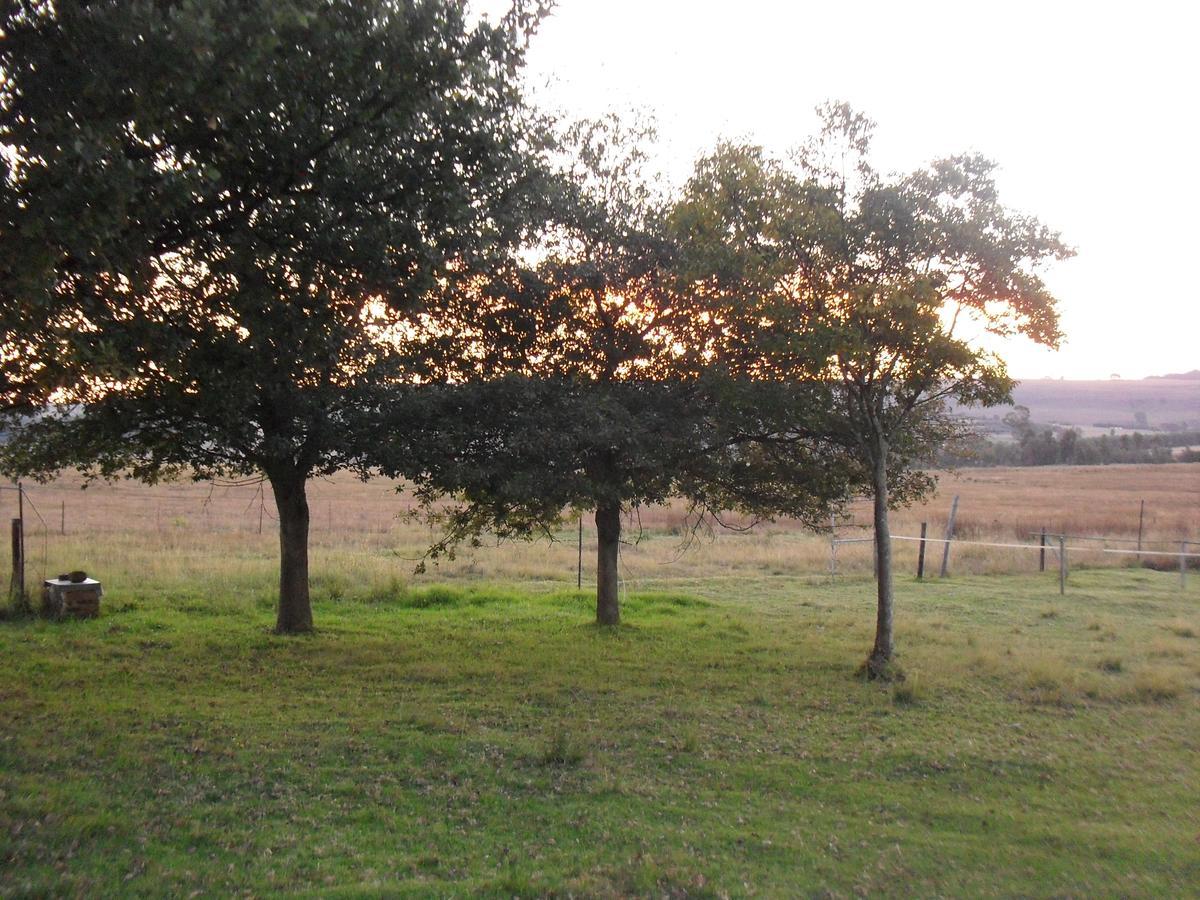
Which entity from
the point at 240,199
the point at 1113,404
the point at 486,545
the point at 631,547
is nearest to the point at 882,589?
the point at 240,199

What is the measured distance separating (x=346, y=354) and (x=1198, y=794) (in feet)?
31.5

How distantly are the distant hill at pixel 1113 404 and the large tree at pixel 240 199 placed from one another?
102844 mm

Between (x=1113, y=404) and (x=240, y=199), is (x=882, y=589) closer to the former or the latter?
(x=240, y=199)

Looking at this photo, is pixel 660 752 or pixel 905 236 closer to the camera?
pixel 660 752

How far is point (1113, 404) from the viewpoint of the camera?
140250mm

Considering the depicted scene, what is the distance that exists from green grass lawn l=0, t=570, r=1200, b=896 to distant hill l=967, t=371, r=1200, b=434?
9880 cm

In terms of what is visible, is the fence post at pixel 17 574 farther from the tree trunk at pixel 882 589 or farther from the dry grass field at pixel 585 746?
the tree trunk at pixel 882 589

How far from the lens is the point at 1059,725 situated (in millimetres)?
10688

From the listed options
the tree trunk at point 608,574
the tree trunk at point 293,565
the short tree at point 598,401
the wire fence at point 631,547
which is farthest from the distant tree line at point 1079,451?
the tree trunk at point 293,565

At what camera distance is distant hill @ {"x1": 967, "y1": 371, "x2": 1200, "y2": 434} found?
397ft

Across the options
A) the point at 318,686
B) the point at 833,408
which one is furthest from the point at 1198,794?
the point at 318,686

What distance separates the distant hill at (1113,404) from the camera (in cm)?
12094

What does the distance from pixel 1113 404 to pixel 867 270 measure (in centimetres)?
14526

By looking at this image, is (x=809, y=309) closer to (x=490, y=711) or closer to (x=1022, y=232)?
(x=1022, y=232)
